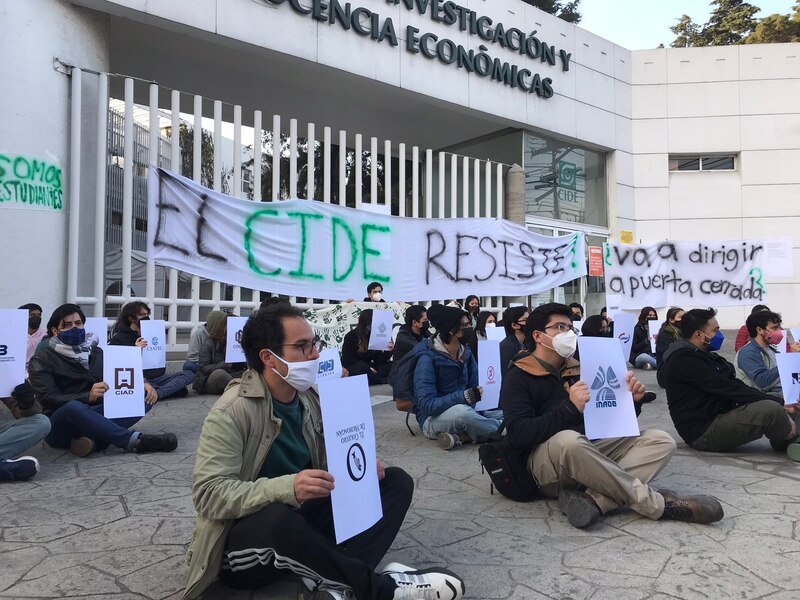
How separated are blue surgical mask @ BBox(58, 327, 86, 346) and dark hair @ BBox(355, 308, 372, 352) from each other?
396 centimetres

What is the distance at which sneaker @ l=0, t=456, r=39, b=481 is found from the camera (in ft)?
14.5

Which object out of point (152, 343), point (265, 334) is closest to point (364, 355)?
point (152, 343)

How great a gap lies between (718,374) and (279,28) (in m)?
8.86

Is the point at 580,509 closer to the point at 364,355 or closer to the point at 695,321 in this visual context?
the point at 695,321

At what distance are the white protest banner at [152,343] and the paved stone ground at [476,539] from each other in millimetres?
2380

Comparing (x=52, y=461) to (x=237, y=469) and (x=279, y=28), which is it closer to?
(x=237, y=469)

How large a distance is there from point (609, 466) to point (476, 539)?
827mm

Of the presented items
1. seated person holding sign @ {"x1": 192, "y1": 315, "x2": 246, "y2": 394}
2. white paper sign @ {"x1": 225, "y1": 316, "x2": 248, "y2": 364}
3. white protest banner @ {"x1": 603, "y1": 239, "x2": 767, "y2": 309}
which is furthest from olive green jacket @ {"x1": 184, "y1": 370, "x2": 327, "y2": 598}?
white protest banner @ {"x1": 603, "y1": 239, "x2": 767, "y2": 309}

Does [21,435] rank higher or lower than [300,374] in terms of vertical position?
lower

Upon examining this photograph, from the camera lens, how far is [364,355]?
9.02 metres

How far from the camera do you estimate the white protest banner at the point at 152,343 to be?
7.25 metres

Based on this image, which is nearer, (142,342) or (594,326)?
(142,342)

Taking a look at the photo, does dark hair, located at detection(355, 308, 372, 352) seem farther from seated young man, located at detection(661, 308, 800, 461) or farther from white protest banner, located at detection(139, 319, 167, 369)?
seated young man, located at detection(661, 308, 800, 461)

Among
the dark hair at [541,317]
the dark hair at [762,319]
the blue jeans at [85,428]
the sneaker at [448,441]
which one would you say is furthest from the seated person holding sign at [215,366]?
the dark hair at [762,319]
